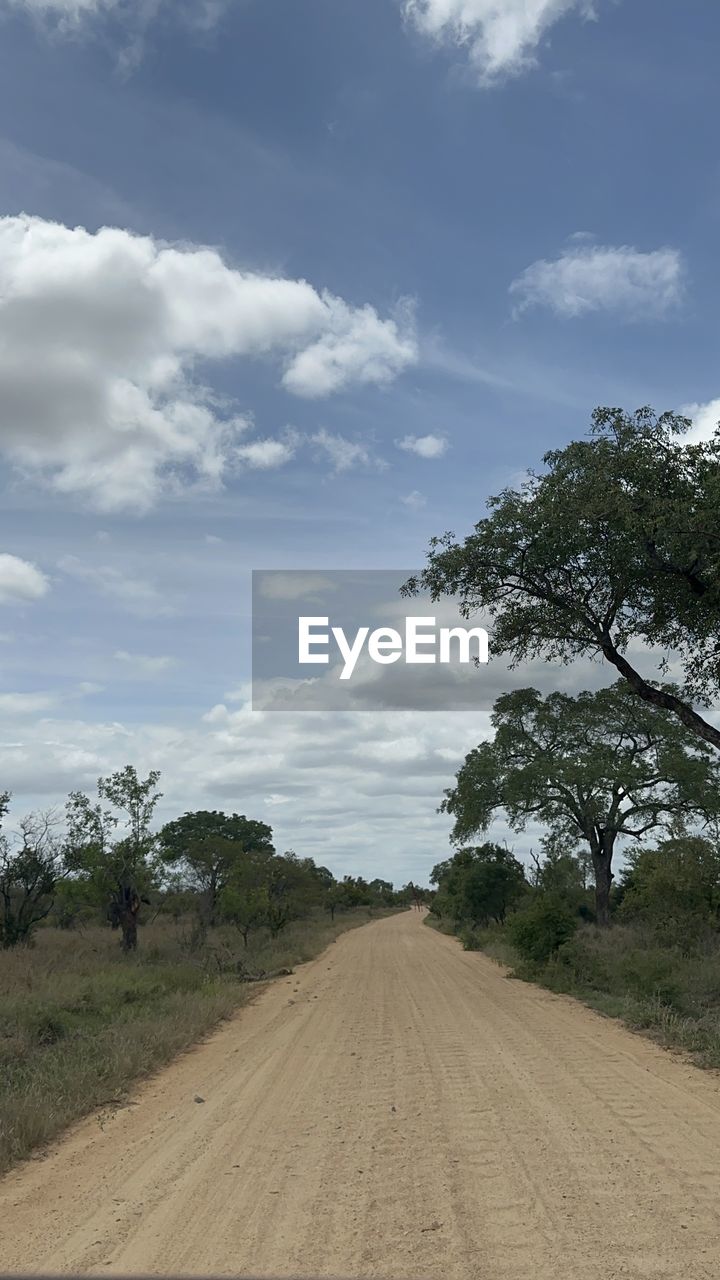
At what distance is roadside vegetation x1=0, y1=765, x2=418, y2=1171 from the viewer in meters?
10.4

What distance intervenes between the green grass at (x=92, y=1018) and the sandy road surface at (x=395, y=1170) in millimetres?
417

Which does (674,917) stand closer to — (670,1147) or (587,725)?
(587,725)

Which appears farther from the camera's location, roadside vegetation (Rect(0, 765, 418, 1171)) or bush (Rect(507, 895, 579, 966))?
bush (Rect(507, 895, 579, 966))

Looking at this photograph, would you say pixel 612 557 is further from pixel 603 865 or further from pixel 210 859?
pixel 210 859

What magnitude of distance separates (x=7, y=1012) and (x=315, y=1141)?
26.3 feet

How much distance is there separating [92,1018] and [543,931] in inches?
508

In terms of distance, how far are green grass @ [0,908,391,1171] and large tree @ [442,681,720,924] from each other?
42.1 feet

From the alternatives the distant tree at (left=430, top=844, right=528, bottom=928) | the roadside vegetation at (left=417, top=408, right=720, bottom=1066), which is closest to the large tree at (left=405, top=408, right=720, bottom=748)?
the roadside vegetation at (left=417, top=408, right=720, bottom=1066)

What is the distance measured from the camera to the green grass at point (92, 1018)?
943 centimetres

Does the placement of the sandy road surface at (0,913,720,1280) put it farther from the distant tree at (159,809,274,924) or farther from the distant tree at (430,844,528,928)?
the distant tree at (430,844,528,928)

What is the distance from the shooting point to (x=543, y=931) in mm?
23969

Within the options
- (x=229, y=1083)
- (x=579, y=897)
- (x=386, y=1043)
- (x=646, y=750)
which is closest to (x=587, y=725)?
(x=646, y=750)

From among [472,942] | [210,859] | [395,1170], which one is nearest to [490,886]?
[472,942]

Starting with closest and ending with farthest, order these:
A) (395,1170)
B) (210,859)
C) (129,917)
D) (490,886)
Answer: (395,1170) < (129,917) < (490,886) < (210,859)
